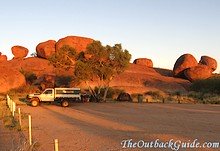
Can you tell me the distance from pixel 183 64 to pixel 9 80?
1441 inches

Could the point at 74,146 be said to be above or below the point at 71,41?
below

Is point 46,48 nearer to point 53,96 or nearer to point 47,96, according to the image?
point 47,96

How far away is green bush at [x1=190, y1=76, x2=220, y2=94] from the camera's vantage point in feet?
236

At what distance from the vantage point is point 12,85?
6744cm

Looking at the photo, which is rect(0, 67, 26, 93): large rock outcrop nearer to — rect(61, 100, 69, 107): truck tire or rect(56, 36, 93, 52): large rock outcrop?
rect(56, 36, 93, 52): large rock outcrop

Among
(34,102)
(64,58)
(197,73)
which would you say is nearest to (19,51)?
(197,73)

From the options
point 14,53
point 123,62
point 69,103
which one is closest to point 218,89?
point 123,62

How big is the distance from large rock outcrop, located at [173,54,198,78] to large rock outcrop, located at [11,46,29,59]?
3702 centimetres

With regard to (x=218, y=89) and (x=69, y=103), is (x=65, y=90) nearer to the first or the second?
(x=69, y=103)

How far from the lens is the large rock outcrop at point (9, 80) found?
66956 millimetres

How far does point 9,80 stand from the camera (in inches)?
2667

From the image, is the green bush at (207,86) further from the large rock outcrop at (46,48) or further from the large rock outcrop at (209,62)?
the large rock outcrop at (46,48)

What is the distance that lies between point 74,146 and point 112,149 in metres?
1.68

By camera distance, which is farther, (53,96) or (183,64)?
(183,64)
